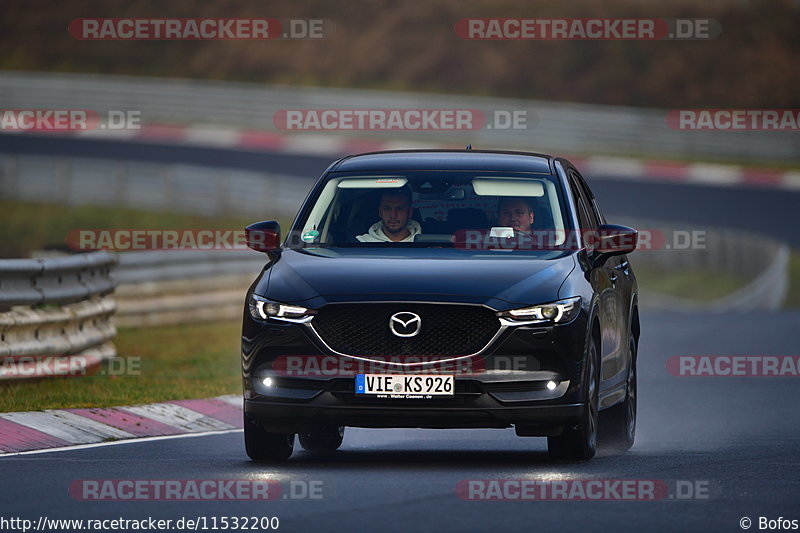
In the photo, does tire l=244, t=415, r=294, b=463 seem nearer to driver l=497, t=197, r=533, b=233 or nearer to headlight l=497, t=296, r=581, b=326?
headlight l=497, t=296, r=581, b=326

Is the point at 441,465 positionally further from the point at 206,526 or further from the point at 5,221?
the point at 5,221

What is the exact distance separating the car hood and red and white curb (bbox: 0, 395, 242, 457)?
1.96m

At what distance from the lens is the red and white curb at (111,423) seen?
37.0 feet

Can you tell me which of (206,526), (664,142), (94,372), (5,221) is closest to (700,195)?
(664,142)

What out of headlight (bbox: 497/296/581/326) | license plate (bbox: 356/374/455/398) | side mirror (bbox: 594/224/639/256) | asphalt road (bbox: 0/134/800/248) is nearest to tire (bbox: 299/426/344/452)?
license plate (bbox: 356/374/455/398)

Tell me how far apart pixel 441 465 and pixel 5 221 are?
2549cm

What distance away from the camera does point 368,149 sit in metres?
42.0

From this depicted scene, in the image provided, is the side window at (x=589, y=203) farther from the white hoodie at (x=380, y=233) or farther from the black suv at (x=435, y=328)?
the white hoodie at (x=380, y=233)

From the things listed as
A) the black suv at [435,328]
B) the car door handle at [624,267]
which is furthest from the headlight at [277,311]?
the car door handle at [624,267]

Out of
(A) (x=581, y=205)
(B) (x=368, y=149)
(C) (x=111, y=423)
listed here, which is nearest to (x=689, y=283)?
(B) (x=368, y=149)

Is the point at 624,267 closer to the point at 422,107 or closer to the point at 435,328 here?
the point at 435,328

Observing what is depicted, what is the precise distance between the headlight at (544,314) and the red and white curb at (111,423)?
309 centimetres

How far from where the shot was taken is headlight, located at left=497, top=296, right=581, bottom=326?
9820mm

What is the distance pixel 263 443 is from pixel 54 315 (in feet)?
14.4
